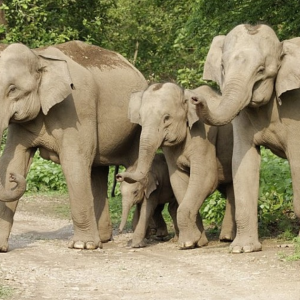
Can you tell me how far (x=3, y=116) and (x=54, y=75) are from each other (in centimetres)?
78

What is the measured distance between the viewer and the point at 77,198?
11367 millimetres

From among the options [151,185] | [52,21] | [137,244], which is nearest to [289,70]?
[151,185]

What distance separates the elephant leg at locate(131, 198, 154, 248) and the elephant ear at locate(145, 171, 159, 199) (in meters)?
0.09

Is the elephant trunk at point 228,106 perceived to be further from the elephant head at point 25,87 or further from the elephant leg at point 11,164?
the elephant leg at point 11,164

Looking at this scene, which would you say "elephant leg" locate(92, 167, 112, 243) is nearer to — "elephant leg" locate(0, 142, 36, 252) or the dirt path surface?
the dirt path surface

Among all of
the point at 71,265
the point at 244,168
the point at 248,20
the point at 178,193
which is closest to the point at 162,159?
the point at 178,193

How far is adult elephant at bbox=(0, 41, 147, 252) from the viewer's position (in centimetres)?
1085

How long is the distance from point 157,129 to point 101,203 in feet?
6.03

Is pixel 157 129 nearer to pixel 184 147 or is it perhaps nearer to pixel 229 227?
pixel 184 147

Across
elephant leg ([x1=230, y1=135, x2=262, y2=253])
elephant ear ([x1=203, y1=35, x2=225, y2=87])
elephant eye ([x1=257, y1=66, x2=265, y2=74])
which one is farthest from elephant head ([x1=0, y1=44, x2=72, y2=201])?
elephant eye ([x1=257, y1=66, x2=265, y2=74])

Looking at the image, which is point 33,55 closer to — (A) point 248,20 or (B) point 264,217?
(B) point 264,217

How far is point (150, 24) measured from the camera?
3409 cm

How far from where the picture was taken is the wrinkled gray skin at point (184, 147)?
438 inches

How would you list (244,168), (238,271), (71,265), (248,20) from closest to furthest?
(238,271) → (71,265) → (244,168) → (248,20)
